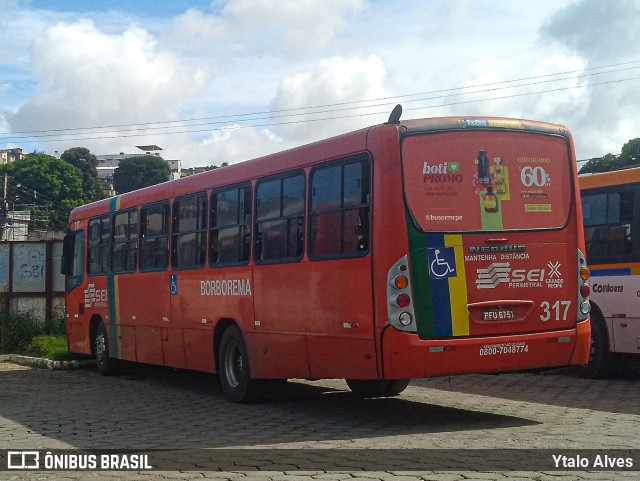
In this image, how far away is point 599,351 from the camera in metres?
15.2

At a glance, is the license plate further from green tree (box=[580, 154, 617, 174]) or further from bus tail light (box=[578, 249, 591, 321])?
green tree (box=[580, 154, 617, 174])

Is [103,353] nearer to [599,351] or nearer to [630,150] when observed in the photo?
[599,351]

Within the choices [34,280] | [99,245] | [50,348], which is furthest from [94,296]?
[34,280]

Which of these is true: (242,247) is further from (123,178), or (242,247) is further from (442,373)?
(123,178)

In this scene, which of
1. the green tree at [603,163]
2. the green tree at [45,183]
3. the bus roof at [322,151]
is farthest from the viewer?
the green tree at [45,183]

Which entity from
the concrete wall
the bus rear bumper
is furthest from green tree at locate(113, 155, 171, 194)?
the bus rear bumper

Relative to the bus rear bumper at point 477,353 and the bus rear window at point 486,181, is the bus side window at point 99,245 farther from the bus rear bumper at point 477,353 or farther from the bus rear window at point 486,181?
the bus rear bumper at point 477,353

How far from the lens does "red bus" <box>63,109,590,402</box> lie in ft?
32.7

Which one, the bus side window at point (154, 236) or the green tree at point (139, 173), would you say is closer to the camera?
the bus side window at point (154, 236)

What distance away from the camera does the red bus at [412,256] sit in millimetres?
9977

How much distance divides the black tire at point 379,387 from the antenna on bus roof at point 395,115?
3.96m

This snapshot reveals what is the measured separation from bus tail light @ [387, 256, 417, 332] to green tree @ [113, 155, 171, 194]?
110970mm

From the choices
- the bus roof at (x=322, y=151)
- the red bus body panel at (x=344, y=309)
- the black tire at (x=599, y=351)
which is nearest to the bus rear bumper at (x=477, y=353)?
the red bus body panel at (x=344, y=309)

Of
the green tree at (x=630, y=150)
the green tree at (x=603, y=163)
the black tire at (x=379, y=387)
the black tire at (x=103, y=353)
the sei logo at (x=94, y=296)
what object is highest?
the green tree at (x=630, y=150)
